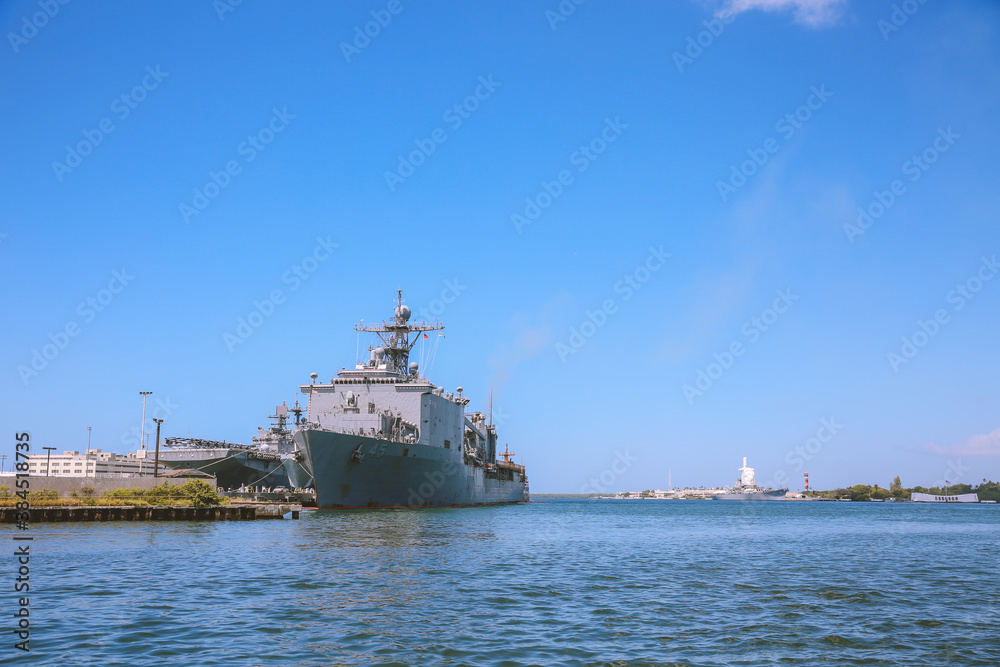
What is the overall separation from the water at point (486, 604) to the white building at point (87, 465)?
2150 inches

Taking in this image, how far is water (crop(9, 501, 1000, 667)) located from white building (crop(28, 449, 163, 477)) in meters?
54.6

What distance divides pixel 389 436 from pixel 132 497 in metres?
17.4

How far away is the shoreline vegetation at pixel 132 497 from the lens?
4325 centimetres

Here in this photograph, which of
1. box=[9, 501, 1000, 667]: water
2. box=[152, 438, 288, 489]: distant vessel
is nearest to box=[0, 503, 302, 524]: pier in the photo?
box=[9, 501, 1000, 667]: water

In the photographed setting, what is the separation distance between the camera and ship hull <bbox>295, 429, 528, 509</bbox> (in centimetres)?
4628

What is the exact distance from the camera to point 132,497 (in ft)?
151

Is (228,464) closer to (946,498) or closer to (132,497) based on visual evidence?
(132,497)

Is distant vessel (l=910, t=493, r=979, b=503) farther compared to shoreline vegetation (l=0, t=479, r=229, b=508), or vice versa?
distant vessel (l=910, t=493, r=979, b=503)

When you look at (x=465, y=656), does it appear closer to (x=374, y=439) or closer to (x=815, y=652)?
(x=815, y=652)

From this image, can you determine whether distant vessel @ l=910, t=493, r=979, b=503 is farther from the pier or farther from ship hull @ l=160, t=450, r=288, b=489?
the pier

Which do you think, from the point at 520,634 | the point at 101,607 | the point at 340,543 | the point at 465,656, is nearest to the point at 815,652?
the point at 520,634

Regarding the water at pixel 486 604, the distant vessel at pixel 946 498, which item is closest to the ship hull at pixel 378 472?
the water at pixel 486 604

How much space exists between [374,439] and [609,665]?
123 feet

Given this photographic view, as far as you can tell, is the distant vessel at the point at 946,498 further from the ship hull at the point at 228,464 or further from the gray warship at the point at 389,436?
the ship hull at the point at 228,464
